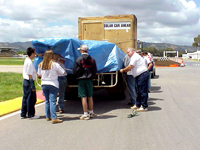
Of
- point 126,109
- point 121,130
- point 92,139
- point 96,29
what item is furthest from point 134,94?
point 96,29

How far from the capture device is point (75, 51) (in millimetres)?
7383

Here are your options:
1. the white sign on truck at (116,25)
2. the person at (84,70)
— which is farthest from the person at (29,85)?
the white sign on truck at (116,25)

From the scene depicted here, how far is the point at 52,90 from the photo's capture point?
659 cm

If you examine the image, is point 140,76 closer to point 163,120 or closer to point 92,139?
point 163,120

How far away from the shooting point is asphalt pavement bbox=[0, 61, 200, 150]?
4902 mm

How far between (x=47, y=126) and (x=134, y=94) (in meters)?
3.24

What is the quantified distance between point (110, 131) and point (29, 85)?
8.22 feet

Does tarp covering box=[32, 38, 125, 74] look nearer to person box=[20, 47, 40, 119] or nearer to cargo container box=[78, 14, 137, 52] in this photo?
person box=[20, 47, 40, 119]

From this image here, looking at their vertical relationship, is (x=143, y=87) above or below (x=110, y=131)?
above

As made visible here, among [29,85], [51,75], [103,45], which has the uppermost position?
[103,45]

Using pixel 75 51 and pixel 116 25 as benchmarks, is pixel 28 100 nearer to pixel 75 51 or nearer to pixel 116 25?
pixel 75 51

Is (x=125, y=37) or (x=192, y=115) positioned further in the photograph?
(x=125, y=37)

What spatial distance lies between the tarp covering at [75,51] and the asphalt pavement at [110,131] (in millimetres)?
1391

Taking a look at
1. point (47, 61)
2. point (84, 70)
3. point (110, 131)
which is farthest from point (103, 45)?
point (110, 131)
